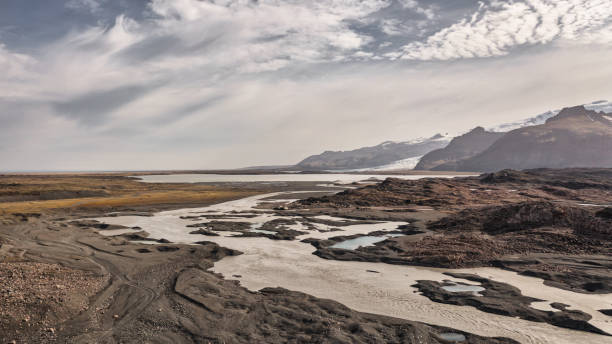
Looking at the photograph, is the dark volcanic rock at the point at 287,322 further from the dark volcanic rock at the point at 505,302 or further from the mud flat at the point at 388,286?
the dark volcanic rock at the point at 505,302

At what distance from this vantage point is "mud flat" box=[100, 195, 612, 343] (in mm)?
13055

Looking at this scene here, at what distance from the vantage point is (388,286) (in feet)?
60.5

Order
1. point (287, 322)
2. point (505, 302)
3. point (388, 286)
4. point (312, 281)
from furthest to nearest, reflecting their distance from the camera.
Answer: point (312, 281) < point (388, 286) < point (505, 302) < point (287, 322)

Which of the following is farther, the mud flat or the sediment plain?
the mud flat

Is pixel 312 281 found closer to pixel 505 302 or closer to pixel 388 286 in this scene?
pixel 388 286

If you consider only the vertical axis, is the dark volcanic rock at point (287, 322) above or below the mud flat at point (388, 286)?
above

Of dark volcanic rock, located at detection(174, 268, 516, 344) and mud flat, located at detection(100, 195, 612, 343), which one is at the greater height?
dark volcanic rock, located at detection(174, 268, 516, 344)

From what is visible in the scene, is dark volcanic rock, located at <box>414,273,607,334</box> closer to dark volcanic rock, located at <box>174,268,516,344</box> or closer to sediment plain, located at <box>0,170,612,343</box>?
sediment plain, located at <box>0,170,612,343</box>

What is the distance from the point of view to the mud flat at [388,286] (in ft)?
42.8

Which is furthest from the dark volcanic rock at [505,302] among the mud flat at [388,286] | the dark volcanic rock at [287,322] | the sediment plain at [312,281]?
the dark volcanic rock at [287,322]

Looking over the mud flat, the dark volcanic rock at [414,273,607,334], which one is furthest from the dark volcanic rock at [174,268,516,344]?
the dark volcanic rock at [414,273,607,334]

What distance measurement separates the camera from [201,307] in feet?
49.1

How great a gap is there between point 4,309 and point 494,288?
2336 centimetres

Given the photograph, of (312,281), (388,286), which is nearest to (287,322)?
(312,281)
